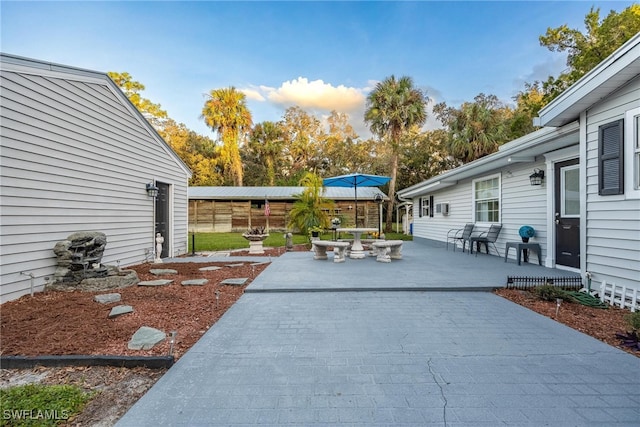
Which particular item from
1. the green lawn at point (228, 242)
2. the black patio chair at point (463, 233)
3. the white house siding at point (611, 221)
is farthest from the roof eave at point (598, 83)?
the green lawn at point (228, 242)

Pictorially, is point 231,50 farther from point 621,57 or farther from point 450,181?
point 621,57

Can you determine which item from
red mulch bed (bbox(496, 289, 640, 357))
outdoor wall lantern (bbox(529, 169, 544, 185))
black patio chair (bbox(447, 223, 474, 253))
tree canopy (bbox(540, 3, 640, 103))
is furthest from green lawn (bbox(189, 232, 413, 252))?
tree canopy (bbox(540, 3, 640, 103))

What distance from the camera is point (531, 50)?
14164 mm

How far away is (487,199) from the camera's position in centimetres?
841

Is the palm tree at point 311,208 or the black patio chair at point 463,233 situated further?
the palm tree at point 311,208

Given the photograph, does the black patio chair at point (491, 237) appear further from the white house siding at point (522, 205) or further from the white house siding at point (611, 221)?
the white house siding at point (611, 221)

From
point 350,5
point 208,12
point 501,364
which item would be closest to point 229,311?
point 501,364

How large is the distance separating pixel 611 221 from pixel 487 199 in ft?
15.1

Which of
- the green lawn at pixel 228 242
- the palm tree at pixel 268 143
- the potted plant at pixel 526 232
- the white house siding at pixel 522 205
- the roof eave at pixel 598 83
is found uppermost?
the palm tree at pixel 268 143

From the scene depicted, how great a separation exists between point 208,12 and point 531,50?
15.0 m

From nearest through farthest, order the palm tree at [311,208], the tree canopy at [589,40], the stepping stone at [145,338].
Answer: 1. the stepping stone at [145,338]
2. the palm tree at [311,208]
3. the tree canopy at [589,40]

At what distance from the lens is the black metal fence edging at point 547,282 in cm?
440

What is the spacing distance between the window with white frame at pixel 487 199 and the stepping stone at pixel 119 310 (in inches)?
330

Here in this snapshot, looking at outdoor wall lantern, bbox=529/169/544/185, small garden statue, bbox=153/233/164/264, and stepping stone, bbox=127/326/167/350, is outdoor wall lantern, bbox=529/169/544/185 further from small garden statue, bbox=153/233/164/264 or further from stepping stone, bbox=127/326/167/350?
small garden statue, bbox=153/233/164/264
